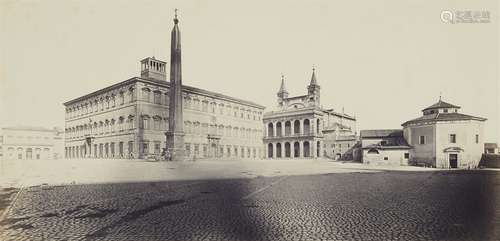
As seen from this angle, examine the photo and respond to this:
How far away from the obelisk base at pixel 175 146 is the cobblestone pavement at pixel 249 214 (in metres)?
13.3

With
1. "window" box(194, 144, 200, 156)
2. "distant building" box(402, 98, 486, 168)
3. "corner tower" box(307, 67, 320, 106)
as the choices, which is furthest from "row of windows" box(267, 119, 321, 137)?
"distant building" box(402, 98, 486, 168)

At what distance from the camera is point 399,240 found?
5.27 m

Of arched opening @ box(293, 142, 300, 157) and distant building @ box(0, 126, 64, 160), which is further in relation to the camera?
arched opening @ box(293, 142, 300, 157)

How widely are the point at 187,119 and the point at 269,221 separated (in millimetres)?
31378

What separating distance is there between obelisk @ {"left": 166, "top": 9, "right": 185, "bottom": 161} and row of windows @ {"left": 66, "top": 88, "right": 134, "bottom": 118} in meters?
11.5

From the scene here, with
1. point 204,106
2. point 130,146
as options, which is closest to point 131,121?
point 130,146

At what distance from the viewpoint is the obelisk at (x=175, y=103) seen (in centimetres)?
2262

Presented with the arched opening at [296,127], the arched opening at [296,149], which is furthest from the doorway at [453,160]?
the arched opening at [296,127]

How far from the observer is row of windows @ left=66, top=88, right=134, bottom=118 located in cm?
3378

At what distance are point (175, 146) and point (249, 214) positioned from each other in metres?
18.0

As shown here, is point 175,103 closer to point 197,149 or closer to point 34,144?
point 197,149

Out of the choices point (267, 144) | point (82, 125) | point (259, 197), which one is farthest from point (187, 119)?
point (259, 197)

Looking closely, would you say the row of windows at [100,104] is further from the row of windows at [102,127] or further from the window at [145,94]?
the row of windows at [102,127]

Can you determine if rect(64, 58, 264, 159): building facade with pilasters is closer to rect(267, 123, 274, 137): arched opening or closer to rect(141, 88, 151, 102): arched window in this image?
rect(141, 88, 151, 102): arched window
